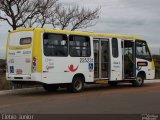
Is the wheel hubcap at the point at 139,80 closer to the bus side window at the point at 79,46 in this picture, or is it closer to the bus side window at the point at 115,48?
the bus side window at the point at 115,48

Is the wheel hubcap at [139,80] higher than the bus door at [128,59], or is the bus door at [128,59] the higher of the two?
the bus door at [128,59]

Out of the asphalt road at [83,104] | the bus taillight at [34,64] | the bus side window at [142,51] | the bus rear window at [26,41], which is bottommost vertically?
the asphalt road at [83,104]

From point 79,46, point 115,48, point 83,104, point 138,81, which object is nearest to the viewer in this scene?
point 83,104

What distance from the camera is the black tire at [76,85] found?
21.2 meters

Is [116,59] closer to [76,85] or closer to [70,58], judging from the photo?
[76,85]

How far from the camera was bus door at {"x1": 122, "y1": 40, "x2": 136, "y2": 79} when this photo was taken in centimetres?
2427

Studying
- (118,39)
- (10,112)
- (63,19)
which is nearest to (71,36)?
(118,39)

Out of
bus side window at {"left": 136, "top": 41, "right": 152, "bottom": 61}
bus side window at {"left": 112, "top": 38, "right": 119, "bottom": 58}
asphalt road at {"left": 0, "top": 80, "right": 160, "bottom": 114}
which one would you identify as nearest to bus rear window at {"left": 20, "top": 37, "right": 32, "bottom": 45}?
asphalt road at {"left": 0, "top": 80, "right": 160, "bottom": 114}

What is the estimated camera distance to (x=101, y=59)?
2280cm

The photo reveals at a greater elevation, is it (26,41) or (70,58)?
(26,41)

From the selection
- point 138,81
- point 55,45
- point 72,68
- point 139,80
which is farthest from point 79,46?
point 139,80

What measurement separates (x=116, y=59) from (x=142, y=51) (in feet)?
8.16

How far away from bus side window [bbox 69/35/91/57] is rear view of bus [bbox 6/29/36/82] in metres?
2.11

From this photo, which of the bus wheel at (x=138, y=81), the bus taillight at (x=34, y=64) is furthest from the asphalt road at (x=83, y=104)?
the bus wheel at (x=138, y=81)
